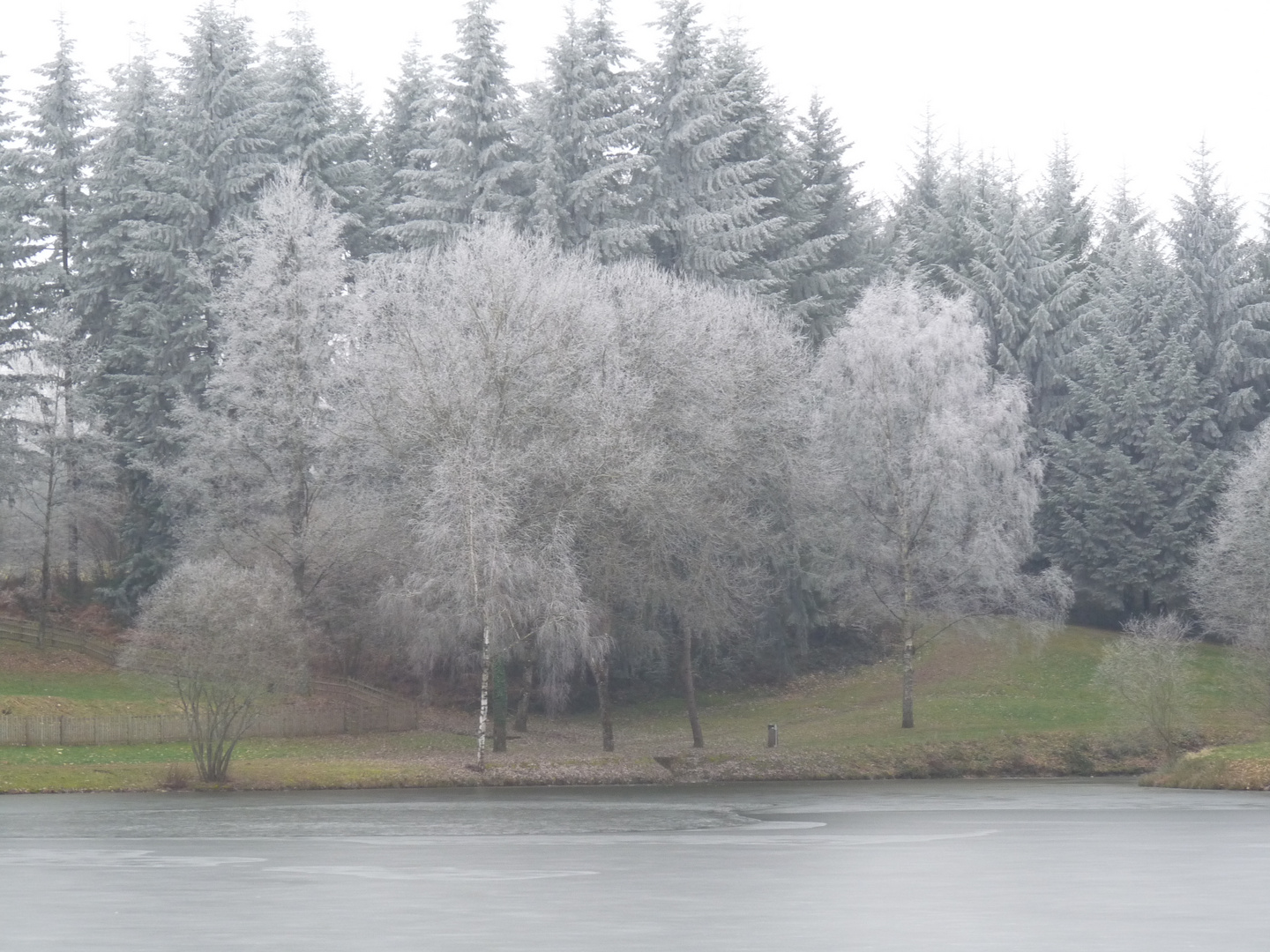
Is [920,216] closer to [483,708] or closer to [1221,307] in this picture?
[1221,307]

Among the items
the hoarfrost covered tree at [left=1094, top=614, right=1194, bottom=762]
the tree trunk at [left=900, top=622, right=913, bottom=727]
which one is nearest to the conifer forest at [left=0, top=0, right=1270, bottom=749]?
the tree trunk at [left=900, top=622, right=913, bottom=727]

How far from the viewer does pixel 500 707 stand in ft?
167

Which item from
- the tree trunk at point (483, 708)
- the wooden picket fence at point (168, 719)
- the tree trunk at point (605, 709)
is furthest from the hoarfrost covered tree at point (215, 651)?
the tree trunk at point (605, 709)

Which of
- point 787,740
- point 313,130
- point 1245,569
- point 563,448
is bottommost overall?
point 787,740

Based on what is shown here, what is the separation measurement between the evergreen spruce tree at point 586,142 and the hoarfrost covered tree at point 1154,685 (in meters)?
22.8

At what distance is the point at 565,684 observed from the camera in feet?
175

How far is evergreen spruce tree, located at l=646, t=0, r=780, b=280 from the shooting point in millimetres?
61469

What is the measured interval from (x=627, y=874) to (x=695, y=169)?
41.6 metres

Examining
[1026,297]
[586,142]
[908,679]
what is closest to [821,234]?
[1026,297]

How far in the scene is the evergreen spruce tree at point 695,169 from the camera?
61469mm

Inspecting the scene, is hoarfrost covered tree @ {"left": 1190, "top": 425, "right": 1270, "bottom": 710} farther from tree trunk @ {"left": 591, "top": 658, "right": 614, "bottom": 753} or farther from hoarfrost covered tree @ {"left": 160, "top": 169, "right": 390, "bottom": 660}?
hoarfrost covered tree @ {"left": 160, "top": 169, "right": 390, "bottom": 660}

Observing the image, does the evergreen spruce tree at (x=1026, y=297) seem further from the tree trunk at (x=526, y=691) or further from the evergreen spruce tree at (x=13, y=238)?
the evergreen spruce tree at (x=13, y=238)

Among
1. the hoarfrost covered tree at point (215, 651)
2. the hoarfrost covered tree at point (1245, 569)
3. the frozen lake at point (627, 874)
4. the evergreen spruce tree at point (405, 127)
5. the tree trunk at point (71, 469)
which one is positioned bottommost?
the frozen lake at point (627, 874)

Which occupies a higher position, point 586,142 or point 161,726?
point 586,142
